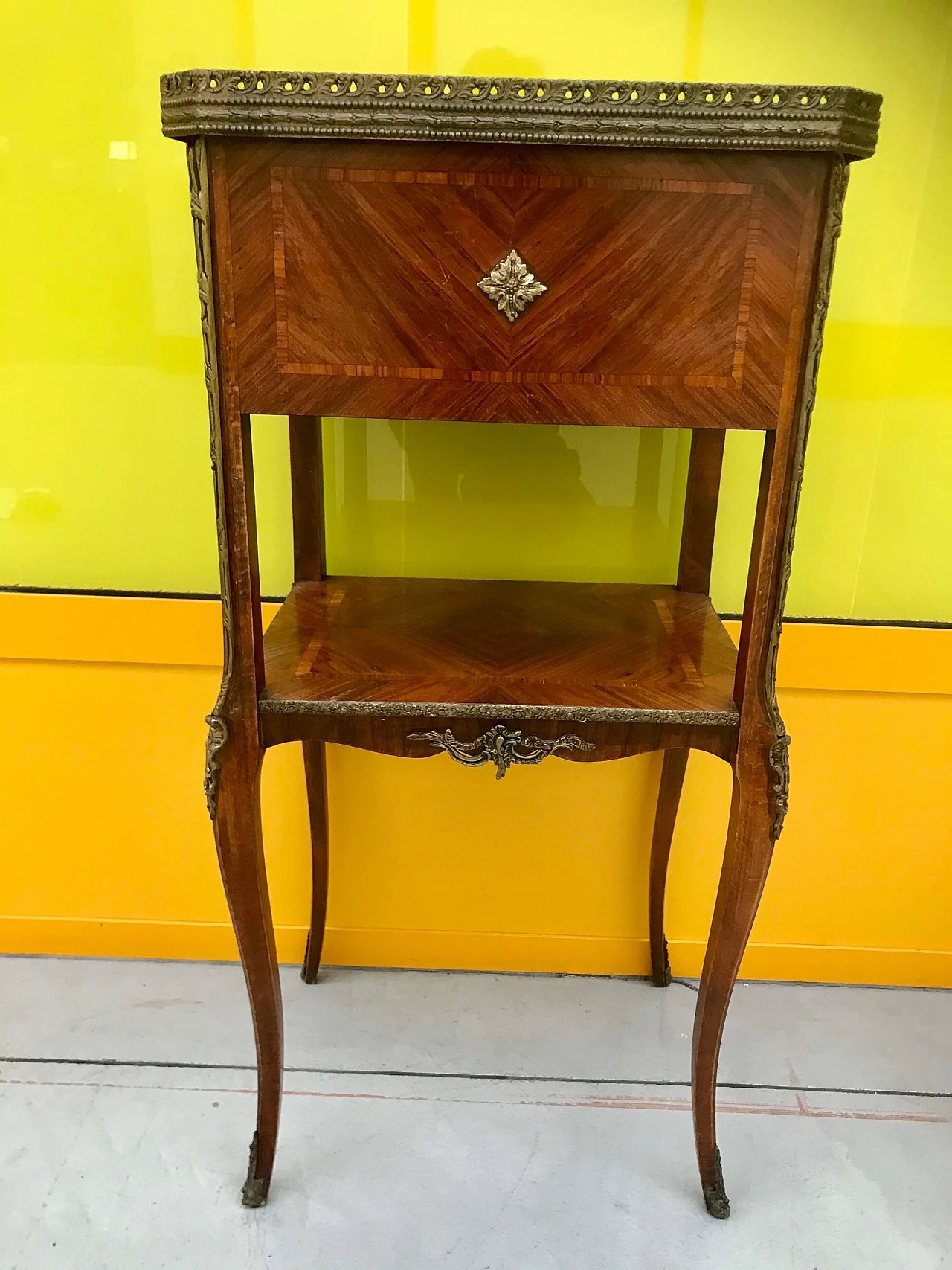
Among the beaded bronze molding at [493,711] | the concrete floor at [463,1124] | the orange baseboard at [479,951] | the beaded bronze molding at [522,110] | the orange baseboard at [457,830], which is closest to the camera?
the beaded bronze molding at [522,110]

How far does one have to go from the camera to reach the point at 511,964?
184 centimetres

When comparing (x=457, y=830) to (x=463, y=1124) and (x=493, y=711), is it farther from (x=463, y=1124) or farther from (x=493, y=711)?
(x=493, y=711)

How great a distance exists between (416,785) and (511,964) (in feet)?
1.35

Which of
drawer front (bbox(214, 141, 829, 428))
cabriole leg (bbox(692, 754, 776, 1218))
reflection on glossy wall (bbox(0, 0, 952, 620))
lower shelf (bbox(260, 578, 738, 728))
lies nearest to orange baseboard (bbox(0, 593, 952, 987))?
reflection on glossy wall (bbox(0, 0, 952, 620))

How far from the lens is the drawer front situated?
979mm

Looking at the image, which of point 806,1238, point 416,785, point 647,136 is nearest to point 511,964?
point 416,785

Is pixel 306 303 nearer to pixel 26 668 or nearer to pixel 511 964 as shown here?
pixel 26 668

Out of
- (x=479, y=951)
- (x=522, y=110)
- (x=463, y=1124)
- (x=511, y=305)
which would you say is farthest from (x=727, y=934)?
(x=522, y=110)

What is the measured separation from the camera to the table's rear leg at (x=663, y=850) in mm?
1659

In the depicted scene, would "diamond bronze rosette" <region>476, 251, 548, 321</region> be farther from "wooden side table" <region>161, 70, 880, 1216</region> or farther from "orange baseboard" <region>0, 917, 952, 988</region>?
"orange baseboard" <region>0, 917, 952, 988</region>

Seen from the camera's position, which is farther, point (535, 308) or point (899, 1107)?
point (899, 1107)

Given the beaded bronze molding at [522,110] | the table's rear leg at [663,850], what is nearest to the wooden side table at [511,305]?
the beaded bronze molding at [522,110]

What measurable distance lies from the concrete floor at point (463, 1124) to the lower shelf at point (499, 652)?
0.76m

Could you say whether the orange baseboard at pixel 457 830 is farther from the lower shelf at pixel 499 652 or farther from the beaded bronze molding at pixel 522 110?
the beaded bronze molding at pixel 522 110
